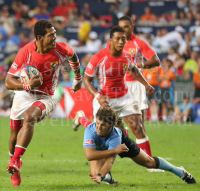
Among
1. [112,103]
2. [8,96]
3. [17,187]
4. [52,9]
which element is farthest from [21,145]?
[52,9]

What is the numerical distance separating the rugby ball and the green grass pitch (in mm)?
1599

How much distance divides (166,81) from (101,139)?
9.90m

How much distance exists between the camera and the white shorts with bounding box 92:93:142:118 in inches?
308

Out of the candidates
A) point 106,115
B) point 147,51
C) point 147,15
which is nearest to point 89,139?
point 106,115

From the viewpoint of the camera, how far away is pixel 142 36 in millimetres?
17172

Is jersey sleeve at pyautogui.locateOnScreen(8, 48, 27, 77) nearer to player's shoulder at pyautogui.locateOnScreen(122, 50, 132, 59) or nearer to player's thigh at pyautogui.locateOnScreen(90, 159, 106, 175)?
player's thigh at pyautogui.locateOnScreen(90, 159, 106, 175)

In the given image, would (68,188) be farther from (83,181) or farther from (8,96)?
Result: (8,96)

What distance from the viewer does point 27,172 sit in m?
7.59

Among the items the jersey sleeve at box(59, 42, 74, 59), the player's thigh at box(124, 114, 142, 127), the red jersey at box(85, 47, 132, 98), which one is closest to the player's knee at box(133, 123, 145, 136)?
the player's thigh at box(124, 114, 142, 127)

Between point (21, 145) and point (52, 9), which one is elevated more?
point (52, 9)

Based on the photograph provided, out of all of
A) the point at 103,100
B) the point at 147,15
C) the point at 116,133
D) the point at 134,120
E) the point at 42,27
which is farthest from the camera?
the point at 147,15

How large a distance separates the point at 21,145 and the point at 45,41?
63.2 inches

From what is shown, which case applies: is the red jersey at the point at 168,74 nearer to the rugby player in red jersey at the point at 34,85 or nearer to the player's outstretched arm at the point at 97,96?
the player's outstretched arm at the point at 97,96

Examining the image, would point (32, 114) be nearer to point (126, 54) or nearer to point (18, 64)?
point (18, 64)
